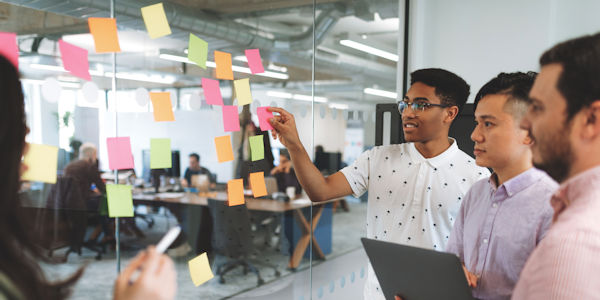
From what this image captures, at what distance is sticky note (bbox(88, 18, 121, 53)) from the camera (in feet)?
5.28

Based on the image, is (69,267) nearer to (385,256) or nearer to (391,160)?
(391,160)

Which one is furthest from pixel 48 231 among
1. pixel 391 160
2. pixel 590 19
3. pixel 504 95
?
pixel 590 19

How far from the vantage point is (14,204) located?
846 mm

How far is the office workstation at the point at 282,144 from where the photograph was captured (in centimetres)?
143

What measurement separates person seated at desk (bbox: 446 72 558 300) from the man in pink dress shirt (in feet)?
1.05

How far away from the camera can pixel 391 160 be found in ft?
6.75

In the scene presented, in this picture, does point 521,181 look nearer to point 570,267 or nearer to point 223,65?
point 570,267

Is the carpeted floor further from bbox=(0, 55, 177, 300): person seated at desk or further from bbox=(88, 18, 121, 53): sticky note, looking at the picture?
bbox=(0, 55, 177, 300): person seated at desk

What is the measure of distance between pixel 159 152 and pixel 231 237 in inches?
124

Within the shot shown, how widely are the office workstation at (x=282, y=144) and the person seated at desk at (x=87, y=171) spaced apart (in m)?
0.03

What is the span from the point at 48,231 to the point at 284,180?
297 centimetres

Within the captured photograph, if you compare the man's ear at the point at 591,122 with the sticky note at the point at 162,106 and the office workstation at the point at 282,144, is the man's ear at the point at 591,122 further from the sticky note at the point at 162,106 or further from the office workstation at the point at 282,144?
the sticky note at the point at 162,106

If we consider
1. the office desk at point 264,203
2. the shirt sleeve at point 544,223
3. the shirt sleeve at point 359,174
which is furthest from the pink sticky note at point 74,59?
the office desk at point 264,203

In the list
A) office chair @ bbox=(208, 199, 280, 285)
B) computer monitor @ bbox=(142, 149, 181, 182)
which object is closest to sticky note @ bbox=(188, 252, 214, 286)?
office chair @ bbox=(208, 199, 280, 285)
